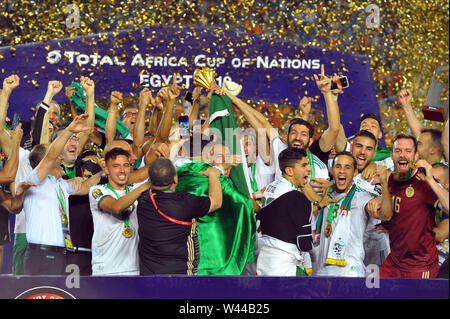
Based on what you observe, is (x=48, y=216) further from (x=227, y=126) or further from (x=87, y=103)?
(x=227, y=126)

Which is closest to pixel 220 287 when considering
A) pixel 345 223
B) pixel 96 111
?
pixel 345 223

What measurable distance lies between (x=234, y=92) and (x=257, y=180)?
90cm

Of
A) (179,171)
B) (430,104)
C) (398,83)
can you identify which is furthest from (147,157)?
(398,83)

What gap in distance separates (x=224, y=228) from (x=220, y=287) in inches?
32.1

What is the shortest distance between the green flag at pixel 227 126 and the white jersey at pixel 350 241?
2.57 feet

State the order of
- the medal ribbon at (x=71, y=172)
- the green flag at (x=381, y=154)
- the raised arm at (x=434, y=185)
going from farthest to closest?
1. the green flag at (x=381, y=154)
2. the medal ribbon at (x=71, y=172)
3. the raised arm at (x=434, y=185)

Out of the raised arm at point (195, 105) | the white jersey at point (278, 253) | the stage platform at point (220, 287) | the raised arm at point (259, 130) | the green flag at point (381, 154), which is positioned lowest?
the stage platform at point (220, 287)

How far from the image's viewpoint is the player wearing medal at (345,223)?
4977 mm

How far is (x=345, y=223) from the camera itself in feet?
16.5

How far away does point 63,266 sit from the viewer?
5.10 metres

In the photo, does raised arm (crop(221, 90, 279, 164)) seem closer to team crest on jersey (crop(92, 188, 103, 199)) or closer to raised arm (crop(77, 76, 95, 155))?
raised arm (crop(77, 76, 95, 155))

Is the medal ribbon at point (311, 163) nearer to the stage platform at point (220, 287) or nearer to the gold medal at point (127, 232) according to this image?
the stage platform at point (220, 287)

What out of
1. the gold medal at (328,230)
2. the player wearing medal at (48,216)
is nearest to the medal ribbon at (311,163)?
the gold medal at (328,230)
